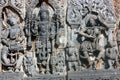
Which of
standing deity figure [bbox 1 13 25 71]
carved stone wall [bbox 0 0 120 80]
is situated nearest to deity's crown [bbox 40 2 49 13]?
carved stone wall [bbox 0 0 120 80]

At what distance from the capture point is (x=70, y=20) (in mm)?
8602

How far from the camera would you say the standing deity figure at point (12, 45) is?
845 cm

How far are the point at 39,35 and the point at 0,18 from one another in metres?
0.97

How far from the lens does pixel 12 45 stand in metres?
8.52

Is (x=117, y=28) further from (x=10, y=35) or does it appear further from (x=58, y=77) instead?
(x=10, y=35)

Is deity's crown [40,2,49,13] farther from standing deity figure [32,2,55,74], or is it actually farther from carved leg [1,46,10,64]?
carved leg [1,46,10,64]

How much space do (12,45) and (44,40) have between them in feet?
2.33

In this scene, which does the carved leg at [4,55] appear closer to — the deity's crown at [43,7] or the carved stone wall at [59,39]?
Answer: the carved stone wall at [59,39]

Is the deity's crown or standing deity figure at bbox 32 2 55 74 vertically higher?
the deity's crown

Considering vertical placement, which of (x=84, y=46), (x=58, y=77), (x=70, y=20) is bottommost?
(x=58, y=77)

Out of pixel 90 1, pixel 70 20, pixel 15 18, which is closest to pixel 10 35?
pixel 15 18

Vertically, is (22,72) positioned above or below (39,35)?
below

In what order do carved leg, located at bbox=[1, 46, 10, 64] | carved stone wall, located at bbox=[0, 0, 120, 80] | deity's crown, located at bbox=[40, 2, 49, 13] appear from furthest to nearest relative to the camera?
deity's crown, located at bbox=[40, 2, 49, 13] → carved leg, located at bbox=[1, 46, 10, 64] → carved stone wall, located at bbox=[0, 0, 120, 80]

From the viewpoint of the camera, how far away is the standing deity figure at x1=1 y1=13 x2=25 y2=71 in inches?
333
